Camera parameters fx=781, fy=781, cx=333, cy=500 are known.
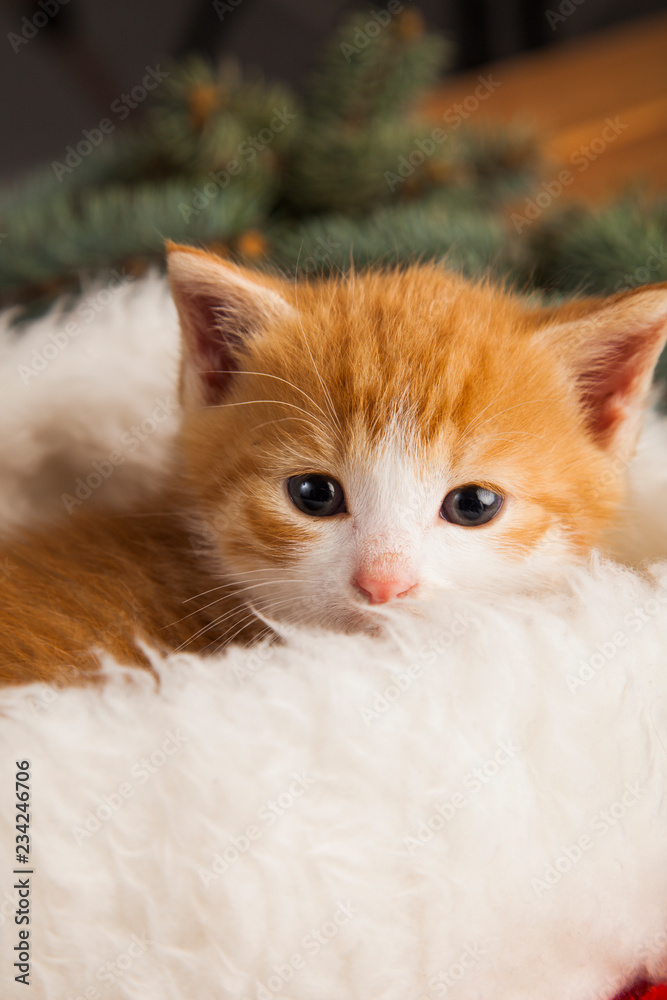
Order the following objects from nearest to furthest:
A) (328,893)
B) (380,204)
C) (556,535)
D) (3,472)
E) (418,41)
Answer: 1. (328,893)
2. (556,535)
3. (3,472)
4. (418,41)
5. (380,204)

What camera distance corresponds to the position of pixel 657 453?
2.89 ft

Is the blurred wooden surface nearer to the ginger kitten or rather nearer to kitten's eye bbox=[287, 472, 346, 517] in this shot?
the ginger kitten

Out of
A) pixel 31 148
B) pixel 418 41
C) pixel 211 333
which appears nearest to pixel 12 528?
pixel 211 333

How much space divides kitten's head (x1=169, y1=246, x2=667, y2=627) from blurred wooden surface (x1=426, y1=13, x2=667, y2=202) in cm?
96

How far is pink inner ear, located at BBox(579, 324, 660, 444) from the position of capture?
78 centimetres

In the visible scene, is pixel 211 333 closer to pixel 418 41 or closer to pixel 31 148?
pixel 418 41

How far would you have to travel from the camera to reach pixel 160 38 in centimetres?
252

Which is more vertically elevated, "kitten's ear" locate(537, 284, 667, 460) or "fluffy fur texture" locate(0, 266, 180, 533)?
"fluffy fur texture" locate(0, 266, 180, 533)

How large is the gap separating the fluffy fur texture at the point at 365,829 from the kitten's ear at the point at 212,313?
408 millimetres

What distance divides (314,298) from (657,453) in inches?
16.8

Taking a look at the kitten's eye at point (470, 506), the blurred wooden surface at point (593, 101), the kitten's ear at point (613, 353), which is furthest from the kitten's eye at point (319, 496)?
the blurred wooden surface at point (593, 101)

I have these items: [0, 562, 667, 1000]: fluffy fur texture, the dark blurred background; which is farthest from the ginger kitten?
the dark blurred background

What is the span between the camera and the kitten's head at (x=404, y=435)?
76cm

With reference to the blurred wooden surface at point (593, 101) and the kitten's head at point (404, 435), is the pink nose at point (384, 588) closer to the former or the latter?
the kitten's head at point (404, 435)
